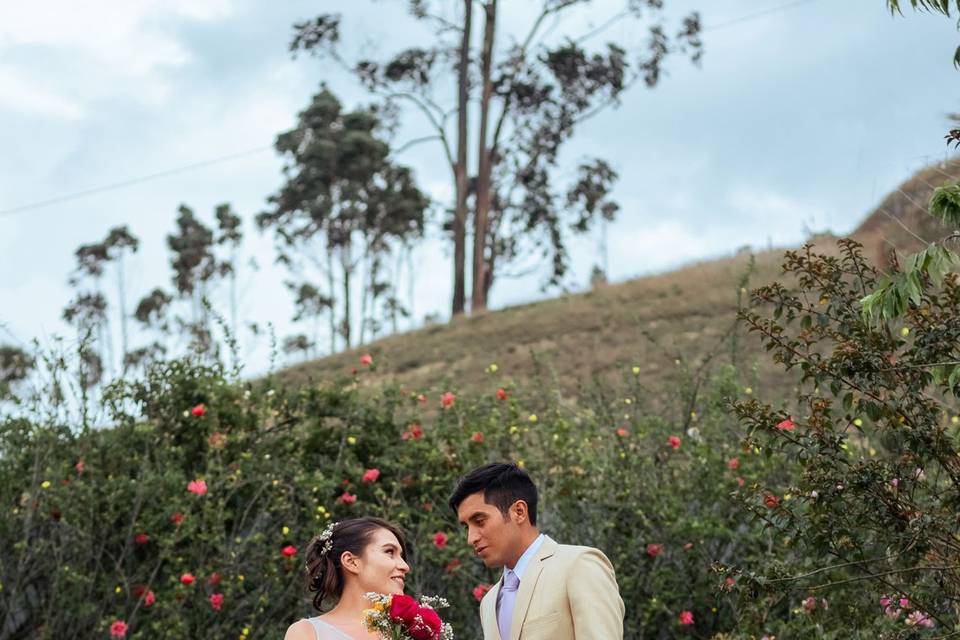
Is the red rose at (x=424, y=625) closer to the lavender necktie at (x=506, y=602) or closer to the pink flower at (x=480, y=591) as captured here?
the lavender necktie at (x=506, y=602)

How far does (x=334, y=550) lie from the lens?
418 centimetres

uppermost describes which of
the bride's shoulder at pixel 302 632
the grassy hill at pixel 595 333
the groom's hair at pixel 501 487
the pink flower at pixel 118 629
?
the grassy hill at pixel 595 333

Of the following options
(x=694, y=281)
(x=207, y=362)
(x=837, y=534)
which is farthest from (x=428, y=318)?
(x=837, y=534)

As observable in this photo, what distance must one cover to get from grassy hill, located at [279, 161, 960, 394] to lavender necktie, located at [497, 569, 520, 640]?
56.6 ft

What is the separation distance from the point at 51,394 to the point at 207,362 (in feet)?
3.79

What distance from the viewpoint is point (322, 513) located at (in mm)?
8297

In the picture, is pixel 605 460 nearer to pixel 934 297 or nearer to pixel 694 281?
pixel 934 297

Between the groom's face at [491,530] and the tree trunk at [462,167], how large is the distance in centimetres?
2622

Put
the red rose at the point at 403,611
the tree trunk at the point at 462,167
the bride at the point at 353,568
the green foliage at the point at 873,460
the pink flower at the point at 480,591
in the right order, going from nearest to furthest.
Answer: the red rose at the point at 403,611 → the bride at the point at 353,568 → the green foliage at the point at 873,460 → the pink flower at the point at 480,591 → the tree trunk at the point at 462,167

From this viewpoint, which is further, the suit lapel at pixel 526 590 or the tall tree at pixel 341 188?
the tall tree at pixel 341 188

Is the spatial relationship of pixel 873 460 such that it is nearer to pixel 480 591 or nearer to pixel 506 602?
pixel 506 602

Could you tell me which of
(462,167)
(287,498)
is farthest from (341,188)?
(287,498)

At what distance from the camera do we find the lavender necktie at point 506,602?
388 cm

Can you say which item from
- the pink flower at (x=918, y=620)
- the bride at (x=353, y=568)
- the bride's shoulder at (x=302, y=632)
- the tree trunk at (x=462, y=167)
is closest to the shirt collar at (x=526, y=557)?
the bride at (x=353, y=568)
